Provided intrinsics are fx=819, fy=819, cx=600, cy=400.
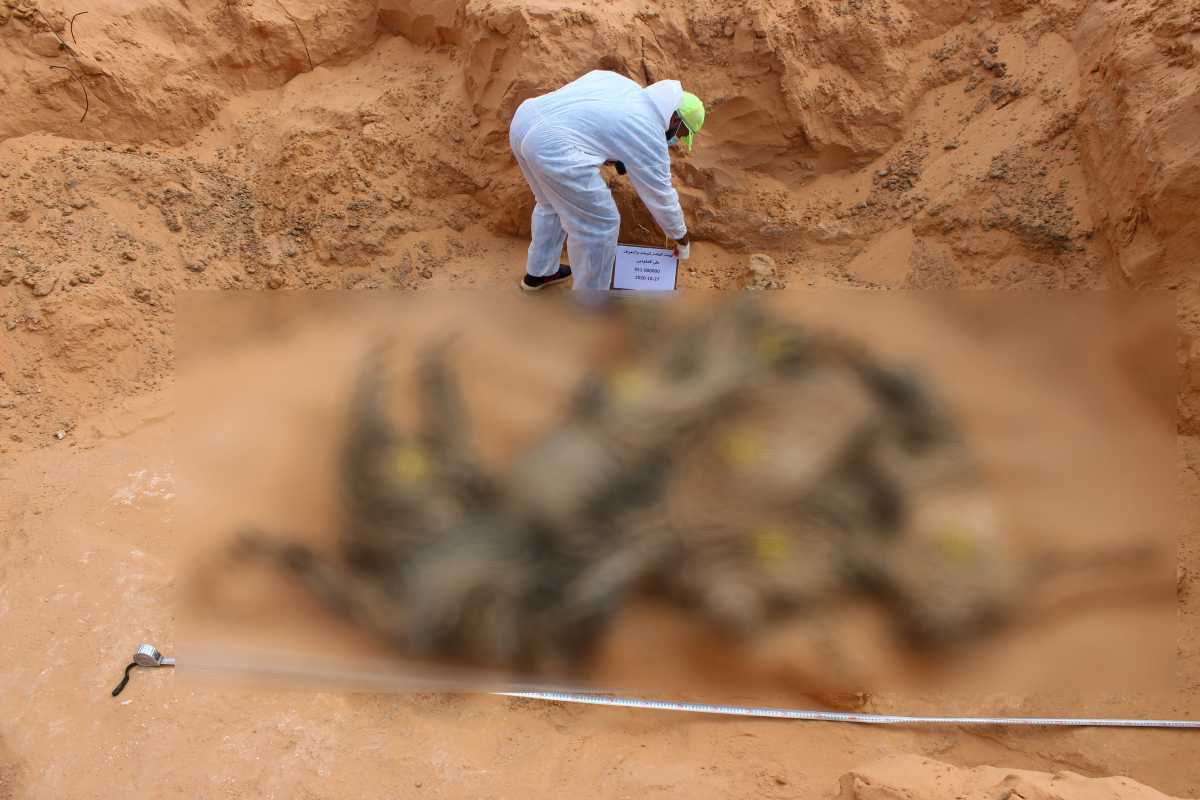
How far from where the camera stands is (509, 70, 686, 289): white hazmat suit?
3.04 metres

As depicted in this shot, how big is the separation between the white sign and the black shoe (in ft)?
1.54

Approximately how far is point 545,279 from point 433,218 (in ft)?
2.49

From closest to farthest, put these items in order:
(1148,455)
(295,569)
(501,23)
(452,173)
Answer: (1148,455), (295,569), (501,23), (452,173)

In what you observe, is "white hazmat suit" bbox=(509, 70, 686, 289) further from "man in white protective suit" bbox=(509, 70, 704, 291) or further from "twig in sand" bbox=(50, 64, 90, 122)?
"twig in sand" bbox=(50, 64, 90, 122)

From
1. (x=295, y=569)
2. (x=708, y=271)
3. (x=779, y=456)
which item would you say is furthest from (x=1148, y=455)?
(x=708, y=271)

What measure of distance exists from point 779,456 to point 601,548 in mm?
298

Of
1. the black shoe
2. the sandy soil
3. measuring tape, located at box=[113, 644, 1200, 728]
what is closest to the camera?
measuring tape, located at box=[113, 644, 1200, 728]

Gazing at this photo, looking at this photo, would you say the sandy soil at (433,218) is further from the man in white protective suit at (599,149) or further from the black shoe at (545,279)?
the man in white protective suit at (599,149)

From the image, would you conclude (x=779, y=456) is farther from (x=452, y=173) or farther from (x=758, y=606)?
(x=452, y=173)

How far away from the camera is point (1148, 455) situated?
1.16 metres

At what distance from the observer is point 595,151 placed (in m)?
3.08

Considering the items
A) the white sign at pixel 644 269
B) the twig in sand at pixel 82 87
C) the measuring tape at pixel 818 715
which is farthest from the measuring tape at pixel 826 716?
the twig in sand at pixel 82 87

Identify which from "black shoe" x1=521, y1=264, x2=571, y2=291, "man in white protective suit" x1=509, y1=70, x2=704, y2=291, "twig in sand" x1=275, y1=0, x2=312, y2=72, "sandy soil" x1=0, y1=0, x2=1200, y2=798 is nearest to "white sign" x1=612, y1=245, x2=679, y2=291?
"man in white protective suit" x1=509, y1=70, x2=704, y2=291

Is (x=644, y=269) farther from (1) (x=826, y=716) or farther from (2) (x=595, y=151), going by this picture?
(1) (x=826, y=716)
